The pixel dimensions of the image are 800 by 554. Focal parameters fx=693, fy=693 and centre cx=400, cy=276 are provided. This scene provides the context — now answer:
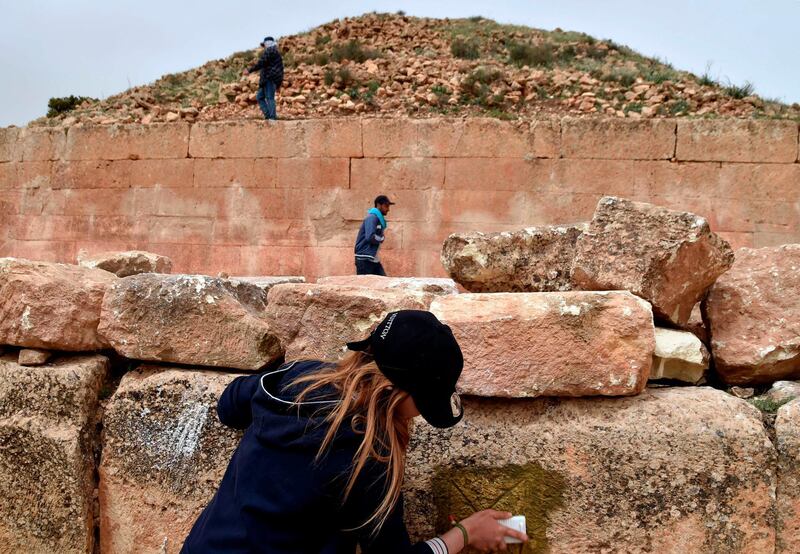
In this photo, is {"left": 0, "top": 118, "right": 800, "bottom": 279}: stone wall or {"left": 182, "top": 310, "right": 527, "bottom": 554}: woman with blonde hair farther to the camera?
{"left": 0, "top": 118, "right": 800, "bottom": 279}: stone wall

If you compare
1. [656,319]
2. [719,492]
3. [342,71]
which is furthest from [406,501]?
[342,71]

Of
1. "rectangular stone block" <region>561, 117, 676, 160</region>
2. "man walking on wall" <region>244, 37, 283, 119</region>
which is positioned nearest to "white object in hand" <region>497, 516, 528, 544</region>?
"rectangular stone block" <region>561, 117, 676, 160</region>

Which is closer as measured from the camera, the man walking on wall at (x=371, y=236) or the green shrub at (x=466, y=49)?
the man walking on wall at (x=371, y=236)

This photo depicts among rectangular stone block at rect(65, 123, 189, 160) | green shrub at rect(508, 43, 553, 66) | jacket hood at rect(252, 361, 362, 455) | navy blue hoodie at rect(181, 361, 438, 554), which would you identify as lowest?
navy blue hoodie at rect(181, 361, 438, 554)

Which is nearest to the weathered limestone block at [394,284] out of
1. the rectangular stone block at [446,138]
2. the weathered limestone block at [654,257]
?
the weathered limestone block at [654,257]

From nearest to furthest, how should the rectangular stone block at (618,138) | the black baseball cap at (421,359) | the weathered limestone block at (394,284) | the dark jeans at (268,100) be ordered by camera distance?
the black baseball cap at (421,359), the weathered limestone block at (394,284), the rectangular stone block at (618,138), the dark jeans at (268,100)

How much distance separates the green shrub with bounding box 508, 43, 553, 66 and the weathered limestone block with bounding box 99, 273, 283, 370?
15.4 m

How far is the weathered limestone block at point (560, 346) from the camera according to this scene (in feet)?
7.19

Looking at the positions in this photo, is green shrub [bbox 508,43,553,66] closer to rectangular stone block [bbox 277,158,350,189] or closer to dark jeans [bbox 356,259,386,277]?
rectangular stone block [bbox 277,158,350,189]

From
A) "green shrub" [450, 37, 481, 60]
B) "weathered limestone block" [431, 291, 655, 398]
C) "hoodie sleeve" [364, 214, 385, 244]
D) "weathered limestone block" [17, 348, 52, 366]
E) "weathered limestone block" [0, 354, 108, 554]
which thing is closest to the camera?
"weathered limestone block" [431, 291, 655, 398]

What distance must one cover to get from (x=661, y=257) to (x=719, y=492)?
2.61 feet

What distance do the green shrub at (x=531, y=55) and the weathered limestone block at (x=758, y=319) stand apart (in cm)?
1500

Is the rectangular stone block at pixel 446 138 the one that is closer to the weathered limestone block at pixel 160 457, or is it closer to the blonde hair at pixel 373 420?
the weathered limestone block at pixel 160 457

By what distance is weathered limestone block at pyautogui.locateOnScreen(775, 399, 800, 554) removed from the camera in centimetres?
212
